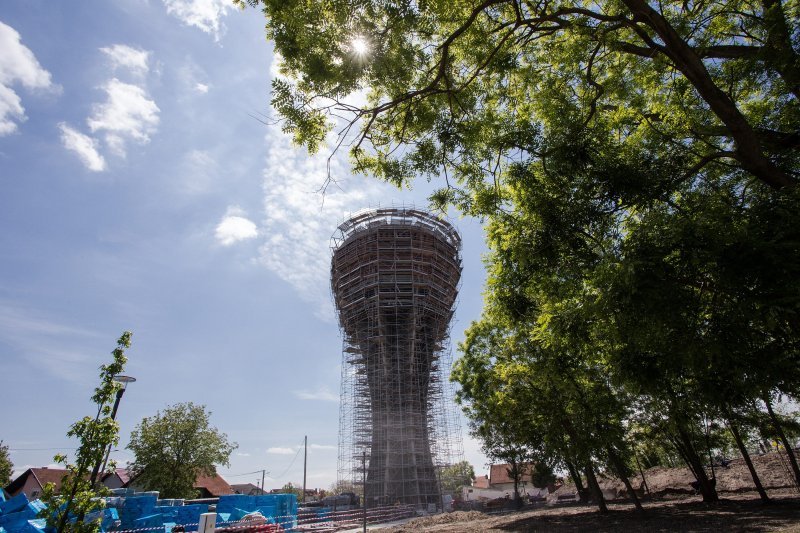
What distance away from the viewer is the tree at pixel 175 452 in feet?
97.9

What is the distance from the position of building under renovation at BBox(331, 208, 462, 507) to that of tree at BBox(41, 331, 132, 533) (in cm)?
3356

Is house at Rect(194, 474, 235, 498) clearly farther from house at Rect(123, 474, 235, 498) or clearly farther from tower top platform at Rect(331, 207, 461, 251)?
tower top platform at Rect(331, 207, 461, 251)

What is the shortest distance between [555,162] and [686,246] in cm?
289

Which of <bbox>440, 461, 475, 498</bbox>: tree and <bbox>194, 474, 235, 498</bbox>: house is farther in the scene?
<bbox>440, 461, 475, 498</bbox>: tree

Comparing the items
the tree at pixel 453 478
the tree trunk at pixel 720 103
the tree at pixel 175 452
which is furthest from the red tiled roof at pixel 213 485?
the tree trunk at pixel 720 103

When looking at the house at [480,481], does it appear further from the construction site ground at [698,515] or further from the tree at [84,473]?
the tree at [84,473]

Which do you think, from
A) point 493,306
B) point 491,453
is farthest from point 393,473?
point 493,306

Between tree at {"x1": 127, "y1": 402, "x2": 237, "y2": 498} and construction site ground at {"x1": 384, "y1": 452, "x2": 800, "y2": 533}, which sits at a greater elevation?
tree at {"x1": 127, "y1": 402, "x2": 237, "y2": 498}

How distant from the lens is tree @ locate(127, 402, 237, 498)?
2983 centimetres

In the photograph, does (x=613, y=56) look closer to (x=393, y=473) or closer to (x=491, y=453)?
(x=491, y=453)

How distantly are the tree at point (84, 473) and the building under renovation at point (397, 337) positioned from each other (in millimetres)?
33561

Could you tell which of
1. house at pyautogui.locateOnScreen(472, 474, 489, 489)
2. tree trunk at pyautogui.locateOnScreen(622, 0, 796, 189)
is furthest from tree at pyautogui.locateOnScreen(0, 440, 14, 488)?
house at pyautogui.locateOnScreen(472, 474, 489, 489)

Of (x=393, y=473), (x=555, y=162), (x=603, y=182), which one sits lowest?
(x=393, y=473)

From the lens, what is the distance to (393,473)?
39.0 meters
